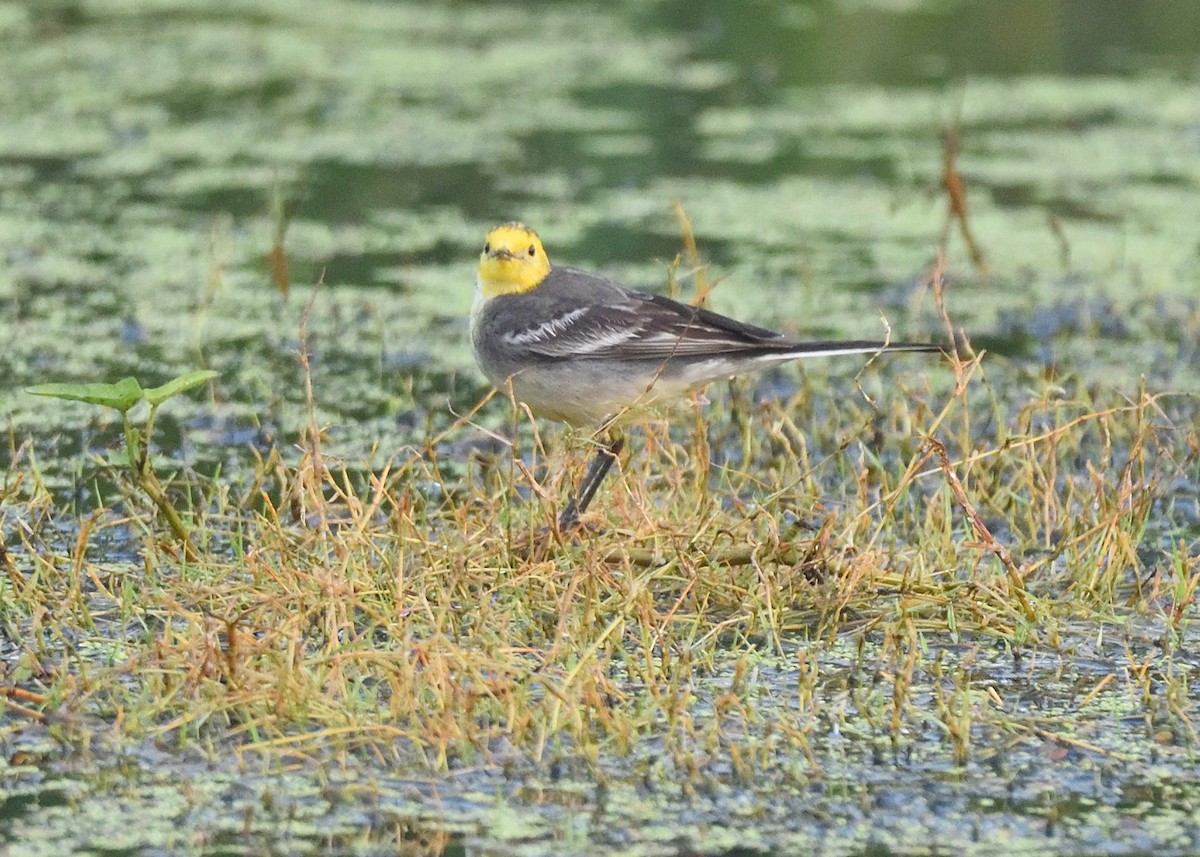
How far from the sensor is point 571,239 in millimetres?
9984

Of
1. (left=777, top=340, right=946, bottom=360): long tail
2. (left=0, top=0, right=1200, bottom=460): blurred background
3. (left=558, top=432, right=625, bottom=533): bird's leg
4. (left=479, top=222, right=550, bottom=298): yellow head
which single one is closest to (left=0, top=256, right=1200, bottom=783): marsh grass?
(left=558, top=432, right=625, bottom=533): bird's leg

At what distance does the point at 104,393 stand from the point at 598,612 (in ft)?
4.50

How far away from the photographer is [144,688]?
481 cm

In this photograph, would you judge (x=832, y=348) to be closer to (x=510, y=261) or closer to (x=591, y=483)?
(x=591, y=483)

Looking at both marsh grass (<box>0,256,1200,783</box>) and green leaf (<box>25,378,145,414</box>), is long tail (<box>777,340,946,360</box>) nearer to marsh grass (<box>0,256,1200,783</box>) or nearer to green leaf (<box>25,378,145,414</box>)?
marsh grass (<box>0,256,1200,783</box>)

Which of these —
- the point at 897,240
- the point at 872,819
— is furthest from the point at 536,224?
the point at 872,819

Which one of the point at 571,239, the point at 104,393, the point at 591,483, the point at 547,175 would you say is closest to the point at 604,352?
the point at 591,483

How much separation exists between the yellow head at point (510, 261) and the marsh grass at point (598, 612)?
53 centimetres

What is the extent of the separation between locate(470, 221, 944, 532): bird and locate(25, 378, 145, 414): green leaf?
1092 mm

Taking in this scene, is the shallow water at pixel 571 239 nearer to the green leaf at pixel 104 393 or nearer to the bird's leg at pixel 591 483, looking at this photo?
the green leaf at pixel 104 393

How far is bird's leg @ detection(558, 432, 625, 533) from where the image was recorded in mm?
6188

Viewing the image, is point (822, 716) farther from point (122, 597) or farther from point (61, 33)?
point (61, 33)

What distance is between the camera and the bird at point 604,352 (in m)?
6.02

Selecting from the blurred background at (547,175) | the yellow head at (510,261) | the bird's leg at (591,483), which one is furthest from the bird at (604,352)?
the blurred background at (547,175)
